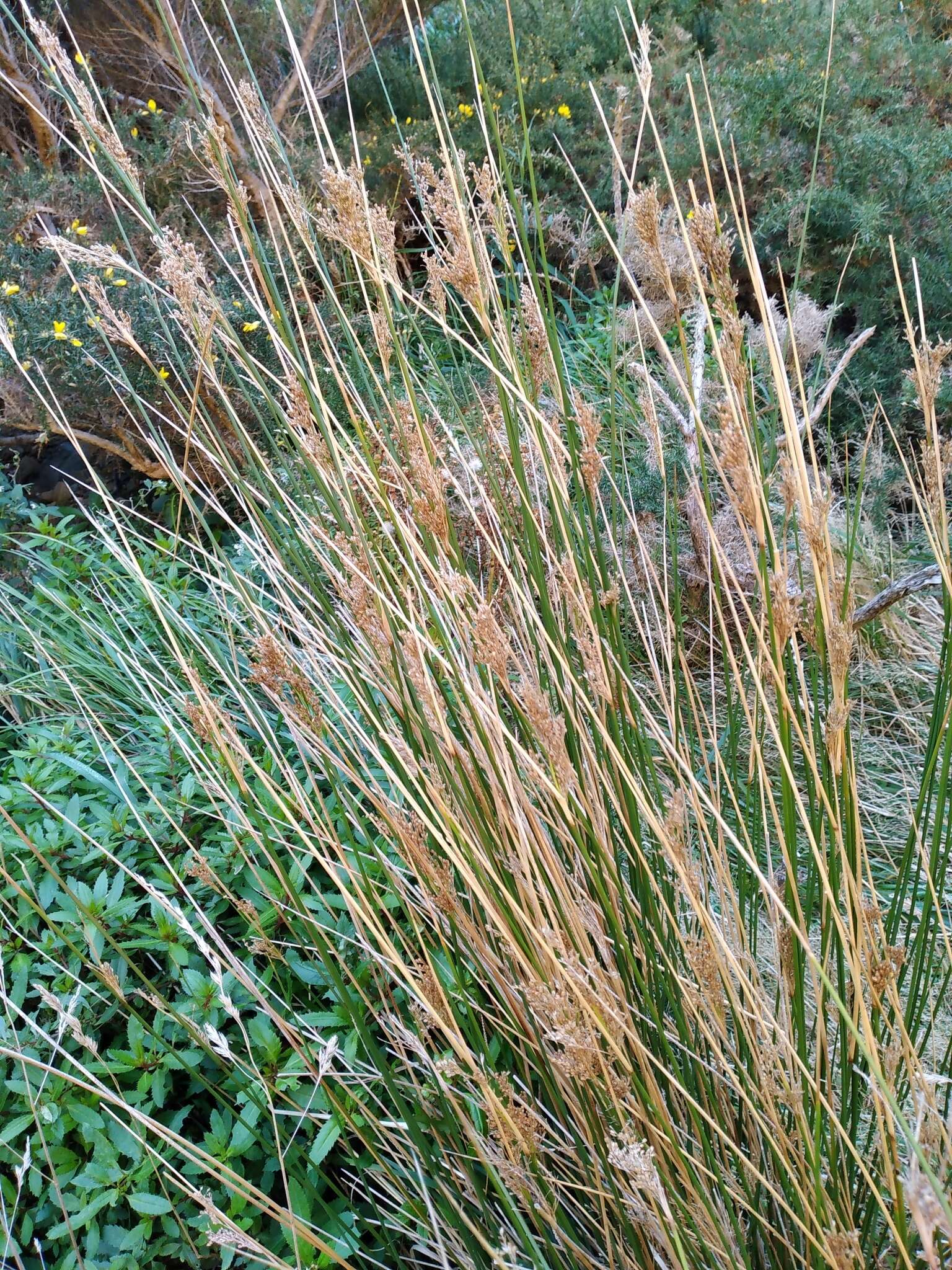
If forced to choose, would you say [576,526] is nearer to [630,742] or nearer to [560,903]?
[630,742]

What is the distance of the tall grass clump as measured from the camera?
0.89 m

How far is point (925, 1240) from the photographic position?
1.84ft

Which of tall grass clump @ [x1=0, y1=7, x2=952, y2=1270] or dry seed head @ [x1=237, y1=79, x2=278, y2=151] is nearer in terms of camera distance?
tall grass clump @ [x1=0, y1=7, x2=952, y2=1270]

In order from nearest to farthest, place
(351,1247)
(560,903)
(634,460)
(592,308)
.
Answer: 1. (560,903)
2. (351,1247)
3. (634,460)
4. (592,308)

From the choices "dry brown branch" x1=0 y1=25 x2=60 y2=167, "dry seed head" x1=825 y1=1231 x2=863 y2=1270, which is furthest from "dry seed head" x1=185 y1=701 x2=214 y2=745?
"dry brown branch" x1=0 y1=25 x2=60 y2=167

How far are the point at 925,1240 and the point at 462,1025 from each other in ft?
2.83

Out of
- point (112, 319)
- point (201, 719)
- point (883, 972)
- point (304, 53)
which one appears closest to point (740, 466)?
point (883, 972)

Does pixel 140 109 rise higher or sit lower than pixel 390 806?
higher

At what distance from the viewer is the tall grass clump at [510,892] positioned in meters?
0.89

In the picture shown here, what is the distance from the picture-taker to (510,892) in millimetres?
1084

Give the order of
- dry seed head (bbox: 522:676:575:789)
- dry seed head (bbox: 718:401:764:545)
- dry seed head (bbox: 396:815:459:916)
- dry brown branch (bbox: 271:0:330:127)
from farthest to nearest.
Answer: dry brown branch (bbox: 271:0:330:127) < dry seed head (bbox: 396:815:459:916) < dry seed head (bbox: 522:676:575:789) < dry seed head (bbox: 718:401:764:545)

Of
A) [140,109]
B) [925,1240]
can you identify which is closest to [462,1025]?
[925,1240]

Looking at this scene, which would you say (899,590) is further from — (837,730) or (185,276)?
(185,276)

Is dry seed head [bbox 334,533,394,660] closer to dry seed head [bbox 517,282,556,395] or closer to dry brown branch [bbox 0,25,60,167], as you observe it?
dry seed head [bbox 517,282,556,395]
